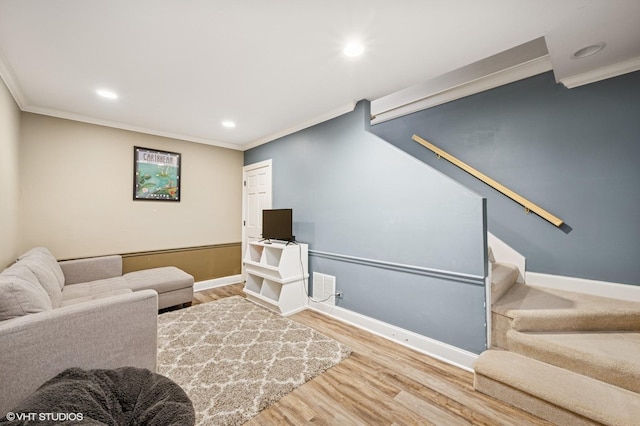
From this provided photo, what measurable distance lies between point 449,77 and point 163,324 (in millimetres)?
4269

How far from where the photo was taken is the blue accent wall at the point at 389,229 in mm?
2164

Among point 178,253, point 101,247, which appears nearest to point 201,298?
point 178,253

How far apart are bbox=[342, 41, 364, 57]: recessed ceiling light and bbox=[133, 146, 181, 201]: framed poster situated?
3.31 metres

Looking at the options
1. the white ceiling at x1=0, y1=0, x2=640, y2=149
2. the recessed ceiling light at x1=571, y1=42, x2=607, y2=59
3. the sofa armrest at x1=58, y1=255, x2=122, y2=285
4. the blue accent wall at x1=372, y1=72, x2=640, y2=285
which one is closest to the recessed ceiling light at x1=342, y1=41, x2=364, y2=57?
the white ceiling at x1=0, y1=0, x2=640, y2=149

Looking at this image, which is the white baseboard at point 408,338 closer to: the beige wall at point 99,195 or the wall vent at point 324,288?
the wall vent at point 324,288

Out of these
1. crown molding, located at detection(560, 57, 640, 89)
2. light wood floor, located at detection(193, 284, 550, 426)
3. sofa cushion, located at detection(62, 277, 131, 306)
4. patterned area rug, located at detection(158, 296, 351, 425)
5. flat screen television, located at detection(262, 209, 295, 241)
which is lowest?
light wood floor, located at detection(193, 284, 550, 426)

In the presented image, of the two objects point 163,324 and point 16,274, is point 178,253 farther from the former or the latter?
point 16,274

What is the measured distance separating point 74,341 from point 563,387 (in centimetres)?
302

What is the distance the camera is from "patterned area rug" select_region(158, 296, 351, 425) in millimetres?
1733

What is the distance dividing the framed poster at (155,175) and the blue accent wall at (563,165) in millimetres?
4142

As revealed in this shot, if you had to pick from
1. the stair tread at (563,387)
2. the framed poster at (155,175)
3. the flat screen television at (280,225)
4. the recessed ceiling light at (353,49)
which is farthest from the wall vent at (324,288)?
the framed poster at (155,175)

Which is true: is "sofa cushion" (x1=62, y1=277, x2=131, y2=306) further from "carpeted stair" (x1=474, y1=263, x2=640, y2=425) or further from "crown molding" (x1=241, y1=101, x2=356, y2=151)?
"carpeted stair" (x1=474, y1=263, x2=640, y2=425)

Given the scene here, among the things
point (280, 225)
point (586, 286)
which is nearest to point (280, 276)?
point (280, 225)

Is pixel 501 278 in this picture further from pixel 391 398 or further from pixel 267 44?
pixel 267 44
